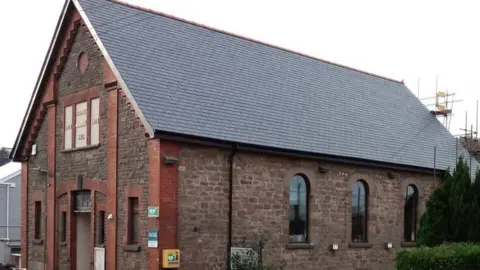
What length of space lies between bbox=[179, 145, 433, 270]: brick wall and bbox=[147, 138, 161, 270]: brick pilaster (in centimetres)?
81

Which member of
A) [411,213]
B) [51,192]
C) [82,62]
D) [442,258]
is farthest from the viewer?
[411,213]

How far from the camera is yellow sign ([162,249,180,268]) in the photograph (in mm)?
18484

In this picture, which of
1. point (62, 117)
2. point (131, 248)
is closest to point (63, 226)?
point (62, 117)

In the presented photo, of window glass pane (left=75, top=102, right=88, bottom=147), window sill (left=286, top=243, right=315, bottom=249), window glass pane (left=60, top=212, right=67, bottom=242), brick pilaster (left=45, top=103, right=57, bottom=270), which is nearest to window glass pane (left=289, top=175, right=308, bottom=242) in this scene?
→ window sill (left=286, top=243, right=315, bottom=249)

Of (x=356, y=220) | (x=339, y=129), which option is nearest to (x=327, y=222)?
(x=356, y=220)

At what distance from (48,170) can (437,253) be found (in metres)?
14.6

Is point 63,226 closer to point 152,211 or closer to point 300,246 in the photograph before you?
point 152,211

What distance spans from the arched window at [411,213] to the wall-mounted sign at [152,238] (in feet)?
43.9

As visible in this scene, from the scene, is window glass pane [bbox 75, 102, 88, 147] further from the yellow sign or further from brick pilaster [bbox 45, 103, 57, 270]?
the yellow sign

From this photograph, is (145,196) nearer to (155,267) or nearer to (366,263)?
(155,267)

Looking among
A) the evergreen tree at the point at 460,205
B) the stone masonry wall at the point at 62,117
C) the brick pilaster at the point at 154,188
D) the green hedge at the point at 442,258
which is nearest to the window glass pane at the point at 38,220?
the stone masonry wall at the point at 62,117

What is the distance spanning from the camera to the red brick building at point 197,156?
19.8 metres

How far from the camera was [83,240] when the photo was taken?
23047mm

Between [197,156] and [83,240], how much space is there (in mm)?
6123
